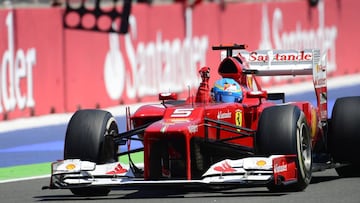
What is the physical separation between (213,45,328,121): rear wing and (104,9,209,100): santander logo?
8.14 metres

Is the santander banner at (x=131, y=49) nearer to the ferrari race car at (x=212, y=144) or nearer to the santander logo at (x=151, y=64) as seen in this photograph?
the santander logo at (x=151, y=64)

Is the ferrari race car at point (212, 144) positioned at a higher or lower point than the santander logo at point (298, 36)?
lower

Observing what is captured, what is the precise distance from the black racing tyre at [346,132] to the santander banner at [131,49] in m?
8.19

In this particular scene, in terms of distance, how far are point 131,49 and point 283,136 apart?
12.8 meters

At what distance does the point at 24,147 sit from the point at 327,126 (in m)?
6.37

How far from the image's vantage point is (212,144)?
38.9ft

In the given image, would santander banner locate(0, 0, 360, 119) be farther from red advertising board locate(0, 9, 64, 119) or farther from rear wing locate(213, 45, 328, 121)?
rear wing locate(213, 45, 328, 121)

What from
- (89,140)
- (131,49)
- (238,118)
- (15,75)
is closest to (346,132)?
(238,118)

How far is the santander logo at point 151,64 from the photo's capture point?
23547 millimetres

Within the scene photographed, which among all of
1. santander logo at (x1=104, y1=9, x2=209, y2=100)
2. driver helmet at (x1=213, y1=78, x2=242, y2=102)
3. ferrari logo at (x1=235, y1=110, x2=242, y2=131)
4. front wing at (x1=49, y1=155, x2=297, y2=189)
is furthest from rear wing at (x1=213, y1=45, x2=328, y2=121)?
santander logo at (x1=104, y1=9, x2=209, y2=100)

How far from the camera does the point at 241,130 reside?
1241cm

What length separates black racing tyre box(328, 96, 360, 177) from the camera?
1311cm

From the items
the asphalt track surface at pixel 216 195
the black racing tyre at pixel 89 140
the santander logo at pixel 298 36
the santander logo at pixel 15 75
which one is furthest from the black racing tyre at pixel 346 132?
the santander logo at pixel 298 36

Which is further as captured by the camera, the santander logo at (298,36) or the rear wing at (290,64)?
the santander logo at (298,36)
